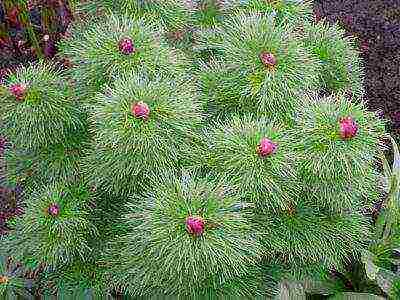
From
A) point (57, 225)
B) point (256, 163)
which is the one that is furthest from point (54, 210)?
point (256, 163)

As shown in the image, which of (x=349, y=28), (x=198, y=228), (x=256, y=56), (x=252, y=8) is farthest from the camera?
(x=349, y=28)

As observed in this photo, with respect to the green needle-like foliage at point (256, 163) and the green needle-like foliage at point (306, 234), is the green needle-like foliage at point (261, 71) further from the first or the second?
the green needle-like foliage at point (306, 234)

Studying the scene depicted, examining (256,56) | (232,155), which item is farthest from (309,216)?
(256,56)

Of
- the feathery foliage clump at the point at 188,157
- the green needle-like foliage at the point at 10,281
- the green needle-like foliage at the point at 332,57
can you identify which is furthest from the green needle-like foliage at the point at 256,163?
the green needle-like foliage at the point at 10,281

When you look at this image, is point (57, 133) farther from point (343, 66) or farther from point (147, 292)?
point (343, 66)

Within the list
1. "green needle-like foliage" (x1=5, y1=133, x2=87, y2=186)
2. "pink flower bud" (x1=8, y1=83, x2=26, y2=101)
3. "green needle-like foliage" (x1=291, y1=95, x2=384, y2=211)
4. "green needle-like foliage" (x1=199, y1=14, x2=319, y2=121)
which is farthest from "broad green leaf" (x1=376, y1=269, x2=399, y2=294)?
"pink flower bud" (x1=8, y1=83, x2=26, y2=101)

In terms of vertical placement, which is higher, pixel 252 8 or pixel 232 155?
pixel 252 8

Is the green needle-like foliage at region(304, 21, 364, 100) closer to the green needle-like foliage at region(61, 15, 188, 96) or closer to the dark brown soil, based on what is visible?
the green needle-like foliage at region(61, 15, 188, 96)
